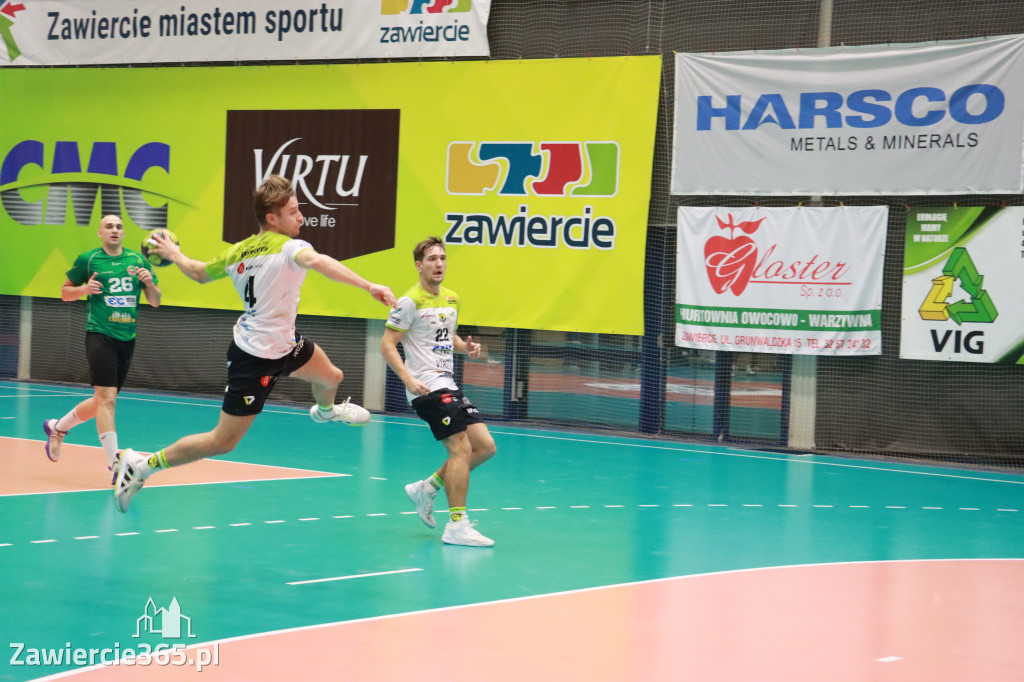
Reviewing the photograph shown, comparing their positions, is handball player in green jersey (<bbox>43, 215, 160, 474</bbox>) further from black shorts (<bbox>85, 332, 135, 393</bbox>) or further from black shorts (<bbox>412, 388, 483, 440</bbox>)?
black shorts (<bbox>412, 388, 483, 440</bbox>)

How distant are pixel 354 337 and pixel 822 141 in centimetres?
695

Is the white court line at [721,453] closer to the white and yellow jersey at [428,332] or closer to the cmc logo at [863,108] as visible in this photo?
the cmc logo at [863,108]

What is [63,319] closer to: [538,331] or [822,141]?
[538,331]

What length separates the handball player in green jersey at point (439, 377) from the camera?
7453 millimetres

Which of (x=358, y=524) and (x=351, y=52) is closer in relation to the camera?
(x=358, y=524)

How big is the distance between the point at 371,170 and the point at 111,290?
22.6 ft

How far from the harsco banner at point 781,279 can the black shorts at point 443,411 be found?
712 centimetres

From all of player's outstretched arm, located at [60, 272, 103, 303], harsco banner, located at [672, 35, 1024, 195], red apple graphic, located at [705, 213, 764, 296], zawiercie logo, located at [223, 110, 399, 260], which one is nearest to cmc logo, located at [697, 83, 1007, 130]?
harsco banner, located at [672, 35, 1024, 195]

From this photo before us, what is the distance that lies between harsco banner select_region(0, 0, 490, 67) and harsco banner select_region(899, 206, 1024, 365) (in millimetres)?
6128

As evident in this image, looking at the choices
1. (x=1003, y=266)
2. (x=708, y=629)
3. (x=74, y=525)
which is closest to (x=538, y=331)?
(x=1003, y=266)

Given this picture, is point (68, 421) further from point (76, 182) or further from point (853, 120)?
point (853, 120)

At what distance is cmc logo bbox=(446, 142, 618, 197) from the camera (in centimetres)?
1452

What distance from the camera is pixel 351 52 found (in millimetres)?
15852

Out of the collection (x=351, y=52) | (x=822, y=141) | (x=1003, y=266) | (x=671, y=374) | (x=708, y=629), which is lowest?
(x=708, y=629)
